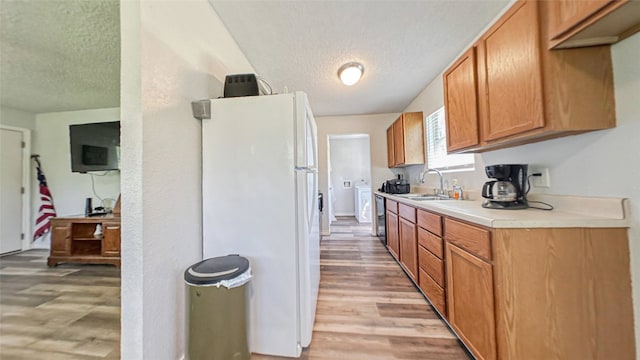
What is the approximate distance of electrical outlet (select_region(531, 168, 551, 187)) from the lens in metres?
1.39

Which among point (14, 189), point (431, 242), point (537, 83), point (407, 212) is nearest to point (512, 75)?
point (537, 83)

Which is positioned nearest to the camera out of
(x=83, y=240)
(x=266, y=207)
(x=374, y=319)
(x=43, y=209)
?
(x=266, y=207)

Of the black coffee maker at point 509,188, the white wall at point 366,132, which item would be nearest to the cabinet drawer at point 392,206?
the white wall at point 366,132

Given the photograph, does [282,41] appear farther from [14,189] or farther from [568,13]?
[14,189]

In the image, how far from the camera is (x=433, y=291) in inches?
69.9

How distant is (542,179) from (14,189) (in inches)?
271

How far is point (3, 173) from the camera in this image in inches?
137

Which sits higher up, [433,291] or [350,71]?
[350,71]

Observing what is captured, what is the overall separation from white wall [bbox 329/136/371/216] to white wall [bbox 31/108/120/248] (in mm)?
5055

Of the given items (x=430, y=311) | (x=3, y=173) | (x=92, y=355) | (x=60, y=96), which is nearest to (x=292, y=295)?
(x=430, y=311)

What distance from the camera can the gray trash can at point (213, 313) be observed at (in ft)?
3.60

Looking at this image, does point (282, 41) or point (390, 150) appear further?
point (390, 150)

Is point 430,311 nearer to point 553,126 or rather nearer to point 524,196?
point 524,196

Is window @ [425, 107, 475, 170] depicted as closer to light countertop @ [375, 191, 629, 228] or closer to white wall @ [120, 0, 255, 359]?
light countertop @ [375, 191, 629, 228]
